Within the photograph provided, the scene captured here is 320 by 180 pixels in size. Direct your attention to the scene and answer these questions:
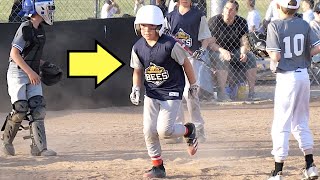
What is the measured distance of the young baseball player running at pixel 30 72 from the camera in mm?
8469

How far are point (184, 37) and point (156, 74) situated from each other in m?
1.99

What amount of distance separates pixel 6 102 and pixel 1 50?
2.57 feet

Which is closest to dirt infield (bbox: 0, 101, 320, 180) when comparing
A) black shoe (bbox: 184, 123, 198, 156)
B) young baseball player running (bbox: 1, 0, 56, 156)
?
black shoe (bbox: 184, 123, 198, 156)

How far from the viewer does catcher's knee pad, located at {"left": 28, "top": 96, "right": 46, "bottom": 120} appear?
341 inches

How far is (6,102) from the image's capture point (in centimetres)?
1188

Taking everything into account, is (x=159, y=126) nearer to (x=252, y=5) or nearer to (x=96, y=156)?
(x=96, y=156)

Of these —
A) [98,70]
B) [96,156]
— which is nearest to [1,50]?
Result: [98,70]

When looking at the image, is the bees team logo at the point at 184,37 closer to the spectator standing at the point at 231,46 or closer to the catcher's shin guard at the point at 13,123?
the catcher's shin guard at the point at 13,123

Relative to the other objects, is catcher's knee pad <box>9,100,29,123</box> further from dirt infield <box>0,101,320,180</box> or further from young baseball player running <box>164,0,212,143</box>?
young baseball player running <box>164,0,212,143</box>

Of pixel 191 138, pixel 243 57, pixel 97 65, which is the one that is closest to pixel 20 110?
pixel 191 138

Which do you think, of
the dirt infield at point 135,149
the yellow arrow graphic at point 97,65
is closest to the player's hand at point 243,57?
the dirt infield at point 135,149

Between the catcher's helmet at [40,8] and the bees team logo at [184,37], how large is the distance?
1670mm

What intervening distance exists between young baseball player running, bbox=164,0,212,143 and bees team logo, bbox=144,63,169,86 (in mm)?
1832

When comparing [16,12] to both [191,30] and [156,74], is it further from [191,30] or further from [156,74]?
[156,74]
